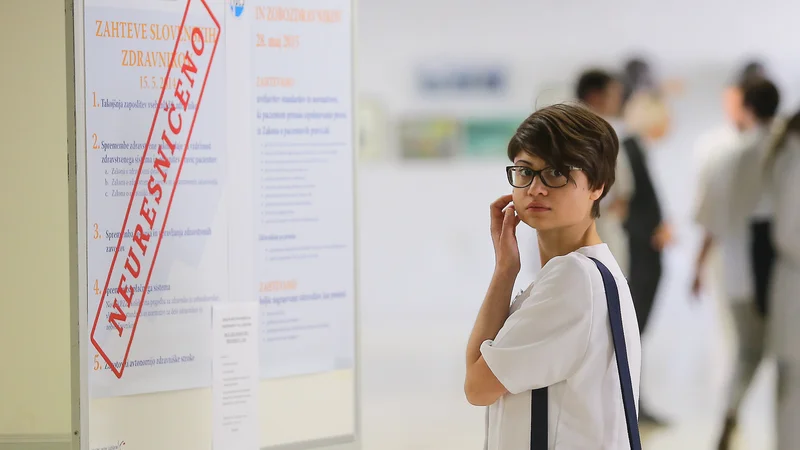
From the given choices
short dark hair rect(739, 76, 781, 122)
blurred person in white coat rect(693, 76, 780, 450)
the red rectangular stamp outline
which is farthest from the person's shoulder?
short dark hair rect(739, 76, 781, 122)

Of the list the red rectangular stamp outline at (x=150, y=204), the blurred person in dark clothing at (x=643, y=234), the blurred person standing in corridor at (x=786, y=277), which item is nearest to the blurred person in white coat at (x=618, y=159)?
the blurred person in dark clothing at (x=643, y=234)

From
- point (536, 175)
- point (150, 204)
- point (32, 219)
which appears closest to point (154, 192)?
point (150, 204)

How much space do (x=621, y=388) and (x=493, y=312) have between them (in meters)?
0.27

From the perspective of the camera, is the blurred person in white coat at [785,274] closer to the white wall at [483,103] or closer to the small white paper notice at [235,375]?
the small white paper notice at [235,375]

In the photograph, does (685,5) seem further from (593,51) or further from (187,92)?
(187,92)

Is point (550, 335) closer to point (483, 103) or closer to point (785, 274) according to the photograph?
point (785, 274)

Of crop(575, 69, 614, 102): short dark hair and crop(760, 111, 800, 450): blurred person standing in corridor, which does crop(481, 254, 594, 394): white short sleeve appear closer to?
crop(760, 111, 800, 450): blurred person standing in corridor

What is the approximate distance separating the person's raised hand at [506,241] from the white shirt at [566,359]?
0.09 meters

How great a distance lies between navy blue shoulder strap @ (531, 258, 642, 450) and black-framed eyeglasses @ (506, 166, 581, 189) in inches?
6.4

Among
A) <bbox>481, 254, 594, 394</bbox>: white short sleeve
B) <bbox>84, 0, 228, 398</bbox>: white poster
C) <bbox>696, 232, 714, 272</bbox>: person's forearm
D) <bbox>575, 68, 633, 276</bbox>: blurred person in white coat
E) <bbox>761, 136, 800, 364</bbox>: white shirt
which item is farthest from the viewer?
<bbox>696, 232, 714, 272</bbox>: person's forearm

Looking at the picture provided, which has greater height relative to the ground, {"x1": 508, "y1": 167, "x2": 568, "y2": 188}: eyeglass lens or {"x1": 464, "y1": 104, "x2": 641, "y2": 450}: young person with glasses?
{"x1": 508, "y1": 167, "x2": 568, "y2": 188}: eyeglass lens

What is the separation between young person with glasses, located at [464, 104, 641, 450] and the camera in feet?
5.05

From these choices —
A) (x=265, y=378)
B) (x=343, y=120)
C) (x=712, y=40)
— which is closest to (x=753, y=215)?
(x=343, y=120)

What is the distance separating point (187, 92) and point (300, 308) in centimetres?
62
